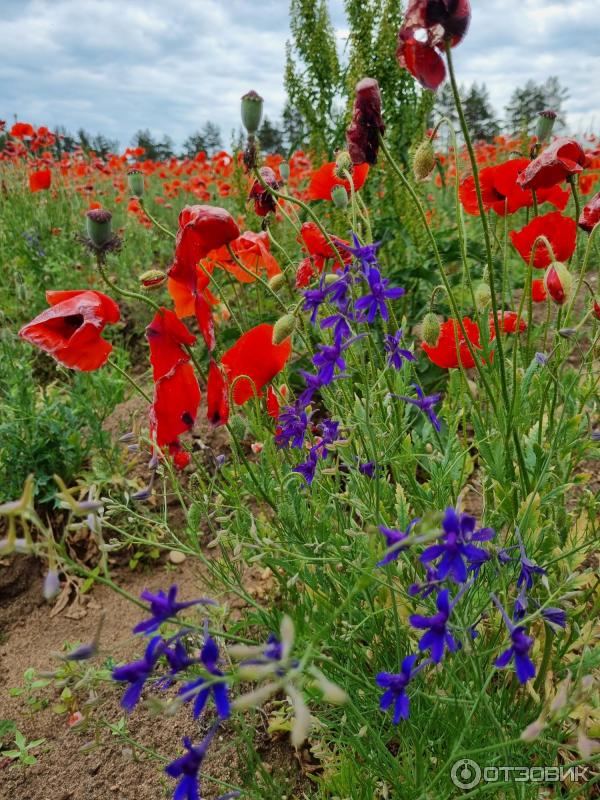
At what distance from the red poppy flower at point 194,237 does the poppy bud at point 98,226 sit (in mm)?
170

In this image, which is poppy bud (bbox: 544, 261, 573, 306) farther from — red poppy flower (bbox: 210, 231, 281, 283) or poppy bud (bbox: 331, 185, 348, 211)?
red poppy flower (bbox: 210, 231, 281, 283)

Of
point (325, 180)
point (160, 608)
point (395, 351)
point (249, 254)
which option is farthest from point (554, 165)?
point (160, 608)

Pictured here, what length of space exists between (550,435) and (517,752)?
2.06 ft

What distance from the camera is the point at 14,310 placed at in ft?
14.3

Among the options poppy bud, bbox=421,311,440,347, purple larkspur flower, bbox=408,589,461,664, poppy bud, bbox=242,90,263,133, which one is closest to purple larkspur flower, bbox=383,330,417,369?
poppy bud, bbox=421,311,440,347

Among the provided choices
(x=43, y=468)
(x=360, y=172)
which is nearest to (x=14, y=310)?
(x=43, y=468)

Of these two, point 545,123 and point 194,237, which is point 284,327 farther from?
point 545,123

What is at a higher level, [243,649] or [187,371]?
[187,371]

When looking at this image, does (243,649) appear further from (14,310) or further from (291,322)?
(14,310)

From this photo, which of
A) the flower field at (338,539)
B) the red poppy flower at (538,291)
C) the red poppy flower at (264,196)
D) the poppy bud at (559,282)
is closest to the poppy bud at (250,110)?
the flower field at (338,539)

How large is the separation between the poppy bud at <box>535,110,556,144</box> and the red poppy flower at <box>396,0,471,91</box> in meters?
0.69

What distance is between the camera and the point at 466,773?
3.34 ft

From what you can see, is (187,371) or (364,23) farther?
(364,23)

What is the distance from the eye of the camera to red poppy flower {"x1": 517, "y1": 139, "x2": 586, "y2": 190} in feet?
4.07
